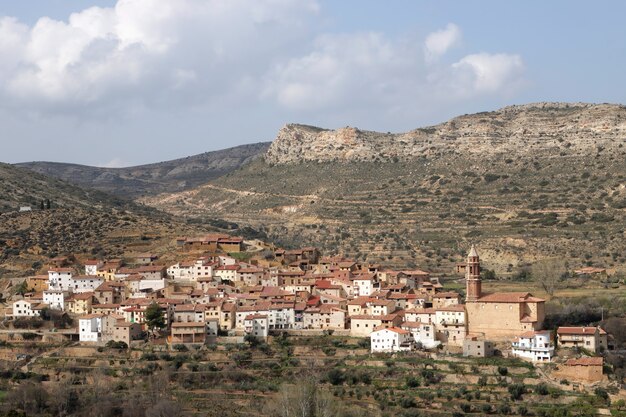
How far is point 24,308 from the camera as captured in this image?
198ft

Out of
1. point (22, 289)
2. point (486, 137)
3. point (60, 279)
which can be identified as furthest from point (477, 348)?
point (486, 137)

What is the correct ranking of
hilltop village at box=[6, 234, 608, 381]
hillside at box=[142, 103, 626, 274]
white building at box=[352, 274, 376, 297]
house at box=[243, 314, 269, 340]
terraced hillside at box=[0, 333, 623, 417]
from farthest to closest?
hillside at box=[142, 103, 626, 274]
white building at box=[352, 274, 376, 297]
house at box=[243, 314, 269, 340]
hilltop village at box=[6, 234, 608, 381]
terraced hillside at box=[0, 333, 623, 417]

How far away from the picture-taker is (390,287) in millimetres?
60781

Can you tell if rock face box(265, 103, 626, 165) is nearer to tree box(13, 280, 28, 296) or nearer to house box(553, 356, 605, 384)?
tree box(13, 280, 28, 296)

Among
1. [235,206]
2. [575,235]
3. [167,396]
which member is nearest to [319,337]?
[167,396]

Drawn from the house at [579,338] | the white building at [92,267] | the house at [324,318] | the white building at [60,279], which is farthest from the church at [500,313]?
the white building at [92,267]

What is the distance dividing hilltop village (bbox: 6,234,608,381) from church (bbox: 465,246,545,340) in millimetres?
46

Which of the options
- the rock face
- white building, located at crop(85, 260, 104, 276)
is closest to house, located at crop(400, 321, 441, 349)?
white building, located at crop(85, 260, 104, 276)

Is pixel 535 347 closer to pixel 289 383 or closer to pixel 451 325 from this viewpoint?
pixel 451 325

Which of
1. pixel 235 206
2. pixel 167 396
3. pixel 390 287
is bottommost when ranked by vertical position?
pixel 167 396

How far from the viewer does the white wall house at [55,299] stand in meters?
61.1

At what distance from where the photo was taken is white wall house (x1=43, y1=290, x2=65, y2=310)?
6106 centimetres

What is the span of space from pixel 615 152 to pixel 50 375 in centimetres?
6609

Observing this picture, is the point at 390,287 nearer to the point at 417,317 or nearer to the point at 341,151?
the point at 417,317
